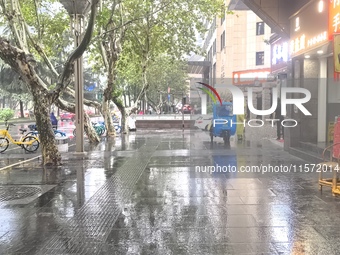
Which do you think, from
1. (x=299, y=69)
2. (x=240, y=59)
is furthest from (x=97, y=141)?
(x=240, y=59)

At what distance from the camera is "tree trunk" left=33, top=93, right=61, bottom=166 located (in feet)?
37.4

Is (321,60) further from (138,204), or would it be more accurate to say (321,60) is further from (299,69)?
(138,204)

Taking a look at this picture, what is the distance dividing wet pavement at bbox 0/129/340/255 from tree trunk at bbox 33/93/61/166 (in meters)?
0.42

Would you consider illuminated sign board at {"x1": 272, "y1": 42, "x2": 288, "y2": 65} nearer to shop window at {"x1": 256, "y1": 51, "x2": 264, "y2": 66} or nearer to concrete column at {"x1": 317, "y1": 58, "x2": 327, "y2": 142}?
concrete column at {"x1": 317, "y1": 58, "x2": 327, "y2": 142}

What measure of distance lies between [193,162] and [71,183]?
415 cm

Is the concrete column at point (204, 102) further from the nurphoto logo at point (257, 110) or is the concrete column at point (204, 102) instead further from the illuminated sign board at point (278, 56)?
the illuminated sign board at point (278, 56)

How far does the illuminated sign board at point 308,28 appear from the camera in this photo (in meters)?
11.3

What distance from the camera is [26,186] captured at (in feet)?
29.7

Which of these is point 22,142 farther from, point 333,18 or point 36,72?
point 333,18

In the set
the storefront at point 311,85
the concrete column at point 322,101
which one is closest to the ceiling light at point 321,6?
the storefront at point 311,85

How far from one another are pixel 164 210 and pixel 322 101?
8.82m

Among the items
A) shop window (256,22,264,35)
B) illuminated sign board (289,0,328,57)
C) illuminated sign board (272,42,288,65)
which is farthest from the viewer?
shop window (256,22,264,35)

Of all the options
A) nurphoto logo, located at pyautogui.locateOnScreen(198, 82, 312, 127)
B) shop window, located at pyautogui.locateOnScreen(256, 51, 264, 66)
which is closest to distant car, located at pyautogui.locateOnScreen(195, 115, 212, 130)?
nurphoto logo, located at pyautogui.locateOnScreen(198, 82, 312, 127)

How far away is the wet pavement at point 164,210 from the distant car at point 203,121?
239 cm
